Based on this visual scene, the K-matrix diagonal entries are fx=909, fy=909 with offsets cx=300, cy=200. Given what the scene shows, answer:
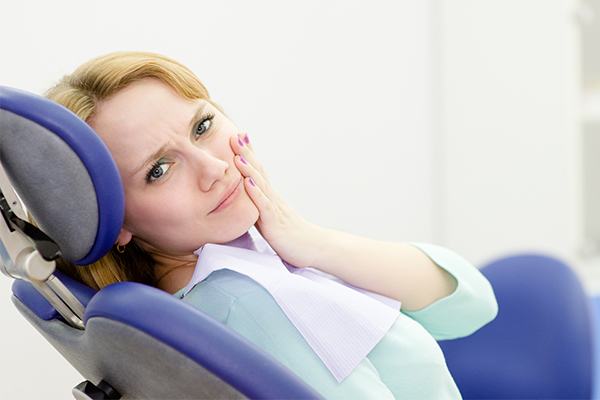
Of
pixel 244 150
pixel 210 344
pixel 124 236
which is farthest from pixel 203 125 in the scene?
pixel 210 344

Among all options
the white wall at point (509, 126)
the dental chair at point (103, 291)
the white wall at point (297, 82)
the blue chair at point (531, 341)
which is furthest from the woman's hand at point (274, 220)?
the white wall at point (509, 126)

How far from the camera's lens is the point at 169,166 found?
1204mm

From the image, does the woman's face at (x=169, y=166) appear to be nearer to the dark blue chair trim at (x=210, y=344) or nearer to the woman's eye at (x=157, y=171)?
the woman's eye at (x=157, y=171)

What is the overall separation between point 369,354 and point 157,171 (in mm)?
371

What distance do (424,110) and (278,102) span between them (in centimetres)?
78

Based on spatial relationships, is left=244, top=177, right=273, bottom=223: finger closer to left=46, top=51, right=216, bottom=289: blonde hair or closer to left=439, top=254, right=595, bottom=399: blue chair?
left=46, top=51, right=216, bottom=289: blonde hair

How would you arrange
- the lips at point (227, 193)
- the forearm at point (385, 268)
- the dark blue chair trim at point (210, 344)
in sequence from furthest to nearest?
the forearm at point (385, 268)
the lips at point (227, 193)
the dark blue chair trim at point (210, 344)

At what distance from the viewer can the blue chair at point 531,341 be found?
77.5 inches

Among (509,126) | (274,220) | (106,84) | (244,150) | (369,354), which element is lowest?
(509,126)

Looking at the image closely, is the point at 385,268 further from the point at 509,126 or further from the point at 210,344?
the point at 509,126

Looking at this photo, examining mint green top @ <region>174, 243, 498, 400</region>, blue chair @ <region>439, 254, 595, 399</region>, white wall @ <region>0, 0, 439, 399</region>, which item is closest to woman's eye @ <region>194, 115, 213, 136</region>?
mint green top @ <region>174, 243, 498, 400</region>

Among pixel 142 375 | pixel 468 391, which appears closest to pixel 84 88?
pixel 142 375

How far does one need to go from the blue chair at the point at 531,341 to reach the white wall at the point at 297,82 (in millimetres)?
556

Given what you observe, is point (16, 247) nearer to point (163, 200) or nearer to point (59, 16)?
point (163, 200)
